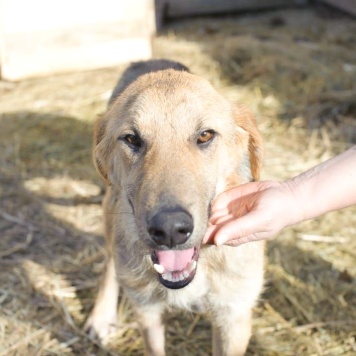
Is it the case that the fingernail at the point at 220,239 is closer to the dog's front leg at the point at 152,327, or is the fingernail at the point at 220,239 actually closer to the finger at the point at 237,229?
Answer: the finger at the point at 237,229

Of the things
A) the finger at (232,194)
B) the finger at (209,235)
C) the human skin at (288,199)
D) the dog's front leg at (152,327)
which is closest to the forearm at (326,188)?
the human skin at (288,199)

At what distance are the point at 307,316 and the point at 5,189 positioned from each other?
301cm

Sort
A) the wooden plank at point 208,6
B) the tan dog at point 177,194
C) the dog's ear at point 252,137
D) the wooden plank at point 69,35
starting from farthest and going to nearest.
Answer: the wooden plank at point 208,6 < the wooden plank at point 69,35 < the dog's ear at point 252,137 < the tan dog at point 177,194

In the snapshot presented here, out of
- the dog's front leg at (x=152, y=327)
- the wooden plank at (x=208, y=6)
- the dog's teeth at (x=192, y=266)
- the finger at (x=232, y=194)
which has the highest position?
the finger at (x=232, y=194)

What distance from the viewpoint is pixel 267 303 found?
4.24 m

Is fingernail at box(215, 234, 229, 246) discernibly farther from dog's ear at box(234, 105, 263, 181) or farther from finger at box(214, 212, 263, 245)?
dog's ear at box(234, 105, 263, 181)

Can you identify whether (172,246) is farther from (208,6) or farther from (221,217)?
(208,6)

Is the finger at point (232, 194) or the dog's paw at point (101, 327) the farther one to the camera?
the dog's paw at point (101, 327)

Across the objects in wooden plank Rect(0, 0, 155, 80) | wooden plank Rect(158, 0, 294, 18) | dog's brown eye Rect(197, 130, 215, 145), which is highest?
dog's brown eye Rect(197, 130, 215, 145)

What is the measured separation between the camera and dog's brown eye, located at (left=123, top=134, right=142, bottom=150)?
9.98 feet

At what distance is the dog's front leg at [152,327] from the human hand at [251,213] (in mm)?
692

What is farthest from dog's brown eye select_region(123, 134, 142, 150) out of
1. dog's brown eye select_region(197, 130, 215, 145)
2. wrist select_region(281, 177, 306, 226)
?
wrist select_region(281, 177, 306, 226)

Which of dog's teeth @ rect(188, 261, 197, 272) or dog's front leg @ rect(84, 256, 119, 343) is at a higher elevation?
dog's teeth @ rect(188, 261, 197, 272)

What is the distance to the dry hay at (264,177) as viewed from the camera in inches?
160
